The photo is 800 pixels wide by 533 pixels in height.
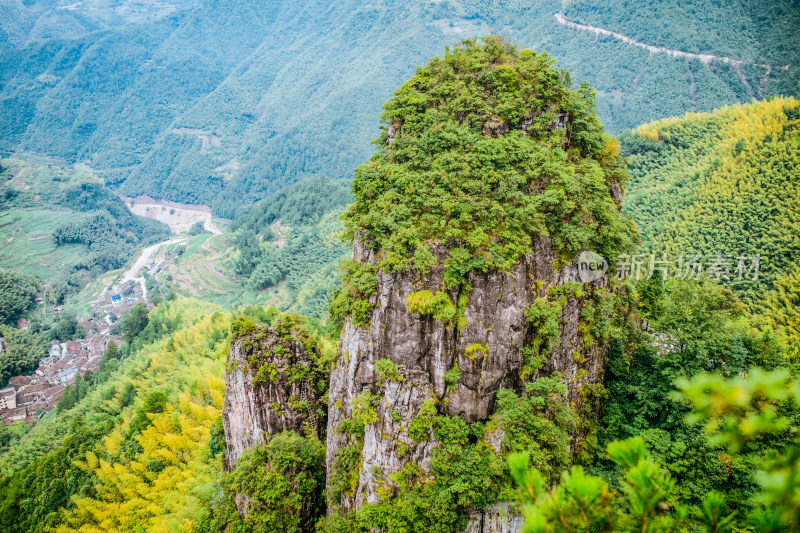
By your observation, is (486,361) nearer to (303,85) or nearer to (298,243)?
(298,243)

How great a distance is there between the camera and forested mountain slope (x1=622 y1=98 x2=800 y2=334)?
34656 millimetres

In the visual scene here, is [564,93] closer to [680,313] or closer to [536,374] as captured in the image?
[680,313]

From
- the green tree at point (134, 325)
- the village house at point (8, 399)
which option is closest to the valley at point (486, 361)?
the village house at point (8, 399)

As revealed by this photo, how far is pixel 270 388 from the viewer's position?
63.2 feet

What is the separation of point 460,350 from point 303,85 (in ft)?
524

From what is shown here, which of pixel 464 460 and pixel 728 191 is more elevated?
pixel 728 191

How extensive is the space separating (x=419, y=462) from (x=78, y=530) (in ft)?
69.5

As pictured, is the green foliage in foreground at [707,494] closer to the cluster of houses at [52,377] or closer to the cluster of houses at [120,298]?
the cluster of houses at [52,377]

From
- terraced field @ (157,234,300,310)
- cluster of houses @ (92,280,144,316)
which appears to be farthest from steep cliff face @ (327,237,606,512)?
cluster of houses @ (92,280,144,316)

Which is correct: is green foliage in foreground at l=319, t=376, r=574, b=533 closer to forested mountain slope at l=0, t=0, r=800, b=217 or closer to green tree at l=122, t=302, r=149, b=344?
green tree at l=122, t=302, r=149, b=344

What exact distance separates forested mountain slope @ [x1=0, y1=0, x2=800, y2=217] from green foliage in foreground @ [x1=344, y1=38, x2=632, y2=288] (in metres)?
79.9

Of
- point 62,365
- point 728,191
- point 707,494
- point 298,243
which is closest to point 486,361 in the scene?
point 707,494

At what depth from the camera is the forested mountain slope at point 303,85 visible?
272 feet

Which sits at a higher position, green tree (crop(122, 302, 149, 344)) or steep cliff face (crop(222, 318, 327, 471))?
steep cliff face (crop(222, 318, 327, 471))
